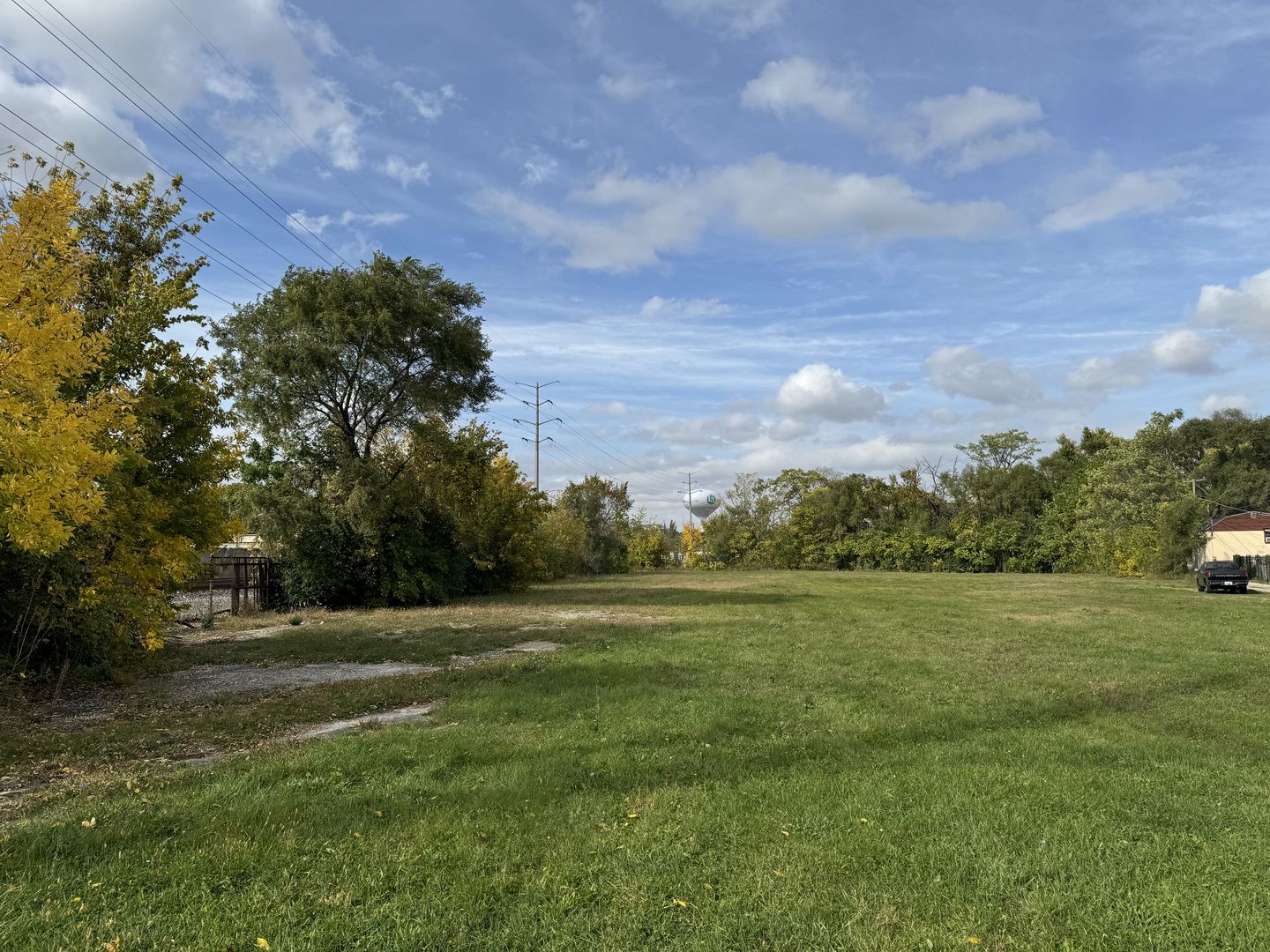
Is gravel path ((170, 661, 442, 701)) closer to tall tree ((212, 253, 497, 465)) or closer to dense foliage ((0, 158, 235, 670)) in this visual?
dense foliage ((0, 158, 235, 670))

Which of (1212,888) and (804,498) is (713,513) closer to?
Answer: (804,498)

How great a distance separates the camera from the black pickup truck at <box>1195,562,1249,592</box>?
2875 centimetres

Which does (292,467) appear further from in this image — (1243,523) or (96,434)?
(1243,523)

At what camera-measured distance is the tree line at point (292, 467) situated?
298 inches

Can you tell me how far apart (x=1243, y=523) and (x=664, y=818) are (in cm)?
5322

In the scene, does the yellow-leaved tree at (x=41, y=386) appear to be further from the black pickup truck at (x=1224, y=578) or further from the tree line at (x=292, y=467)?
the black pickup truck at (x=1224, y=578)

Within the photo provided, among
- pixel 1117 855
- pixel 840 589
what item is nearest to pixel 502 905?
pixel 1117 855

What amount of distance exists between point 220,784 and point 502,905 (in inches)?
109

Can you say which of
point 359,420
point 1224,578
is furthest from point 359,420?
point 1224,578

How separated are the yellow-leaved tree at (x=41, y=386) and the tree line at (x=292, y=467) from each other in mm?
23

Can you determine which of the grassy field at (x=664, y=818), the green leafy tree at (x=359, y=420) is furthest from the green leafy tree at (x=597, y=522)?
the grassy field at (x=664, y=818)

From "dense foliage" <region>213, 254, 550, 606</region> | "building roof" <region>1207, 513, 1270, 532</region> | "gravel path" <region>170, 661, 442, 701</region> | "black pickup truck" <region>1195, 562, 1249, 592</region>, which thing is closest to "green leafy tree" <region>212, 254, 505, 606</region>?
"dense foliage" <region>213, 254, 550, 606</region>

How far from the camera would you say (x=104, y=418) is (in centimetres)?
803

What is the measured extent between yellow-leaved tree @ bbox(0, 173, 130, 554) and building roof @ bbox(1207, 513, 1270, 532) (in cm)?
5257
